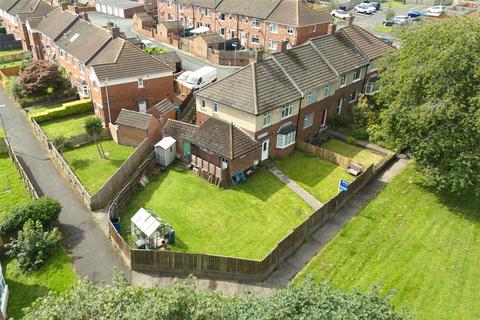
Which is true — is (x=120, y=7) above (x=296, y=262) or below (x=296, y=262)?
above

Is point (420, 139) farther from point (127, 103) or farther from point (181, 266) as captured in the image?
point (127, 103)

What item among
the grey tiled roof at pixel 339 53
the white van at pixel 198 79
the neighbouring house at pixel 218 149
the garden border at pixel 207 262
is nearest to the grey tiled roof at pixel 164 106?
the neighbouring house at pixel 218 149

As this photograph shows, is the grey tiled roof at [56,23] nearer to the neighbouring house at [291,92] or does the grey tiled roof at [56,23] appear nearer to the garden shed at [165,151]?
the neighbouring house at [291,92]

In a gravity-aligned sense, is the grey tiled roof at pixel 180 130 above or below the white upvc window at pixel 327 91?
below

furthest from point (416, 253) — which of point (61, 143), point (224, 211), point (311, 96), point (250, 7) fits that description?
point (250, 7)

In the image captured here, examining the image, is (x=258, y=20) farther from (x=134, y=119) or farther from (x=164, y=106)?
→ (x=134, y=119)

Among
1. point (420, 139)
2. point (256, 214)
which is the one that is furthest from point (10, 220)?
point (420, 139)

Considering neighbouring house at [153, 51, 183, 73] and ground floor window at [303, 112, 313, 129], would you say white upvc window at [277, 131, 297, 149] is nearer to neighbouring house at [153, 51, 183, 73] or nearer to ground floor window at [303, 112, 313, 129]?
ground floor window at [303, 112, 313, 129]
